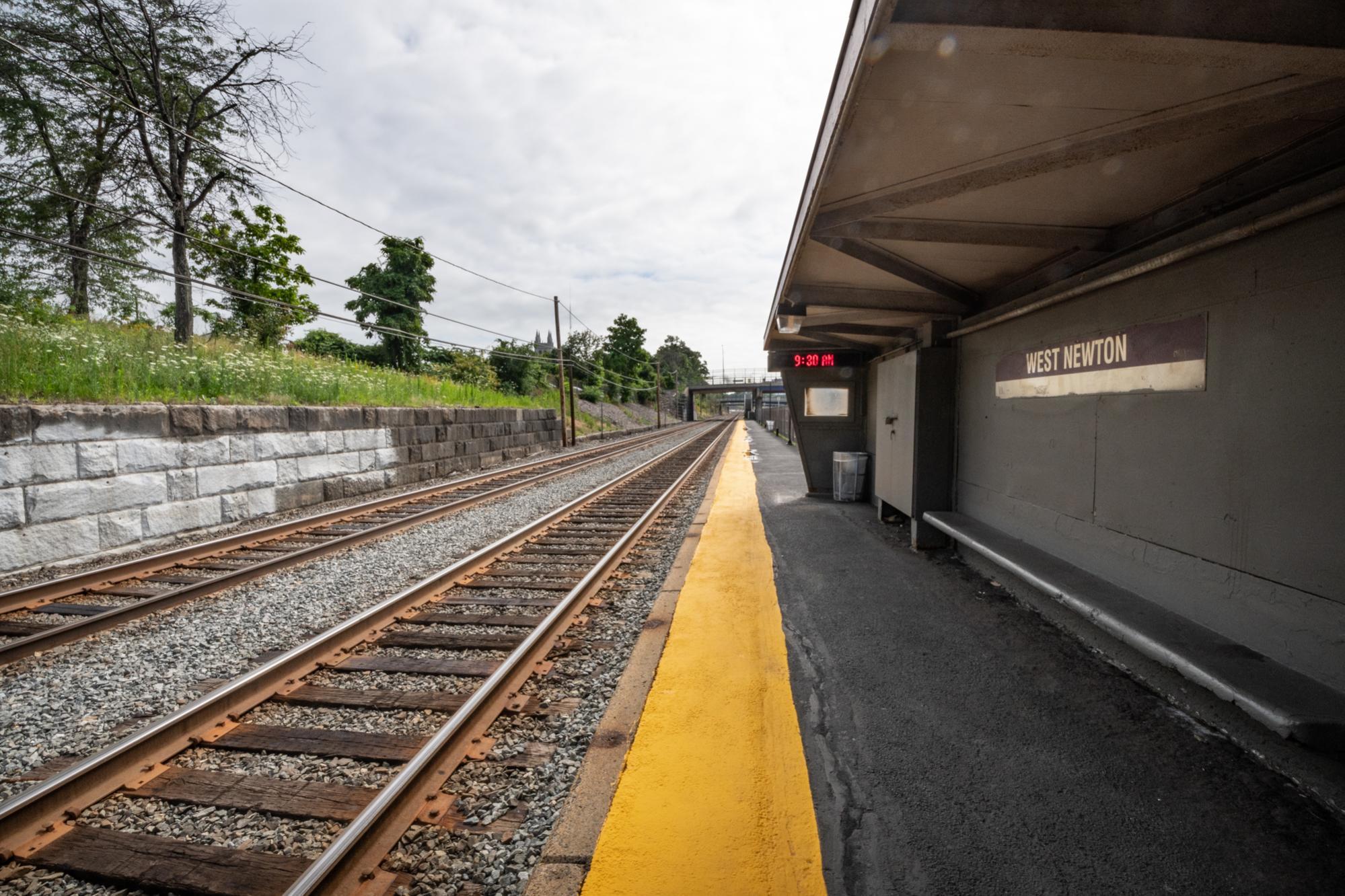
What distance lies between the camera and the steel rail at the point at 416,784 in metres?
1.91

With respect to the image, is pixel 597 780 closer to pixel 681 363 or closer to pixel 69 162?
pixel 69 162

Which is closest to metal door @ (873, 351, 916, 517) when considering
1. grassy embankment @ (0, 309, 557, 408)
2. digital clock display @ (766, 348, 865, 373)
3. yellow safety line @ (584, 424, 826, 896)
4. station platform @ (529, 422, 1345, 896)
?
digital clock display @ (766, 348, 865, 373)

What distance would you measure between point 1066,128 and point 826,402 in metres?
7.45

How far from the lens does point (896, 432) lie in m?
7.14

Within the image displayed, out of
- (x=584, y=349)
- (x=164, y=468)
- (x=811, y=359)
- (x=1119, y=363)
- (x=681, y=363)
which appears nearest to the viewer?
(x=1119, y=363)

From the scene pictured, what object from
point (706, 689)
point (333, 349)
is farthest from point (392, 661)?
point (333, 349)

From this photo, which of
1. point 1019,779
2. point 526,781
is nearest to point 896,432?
point 1019,779

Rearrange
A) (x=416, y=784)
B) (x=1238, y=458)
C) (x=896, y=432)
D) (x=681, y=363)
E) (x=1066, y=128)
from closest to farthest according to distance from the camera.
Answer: (x=416, y=784)
(x=1066, y=128)
(x=1238, y=458)
(x=896, y=432)
(x=681, y=363)

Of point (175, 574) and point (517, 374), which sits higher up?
point (517, 374)

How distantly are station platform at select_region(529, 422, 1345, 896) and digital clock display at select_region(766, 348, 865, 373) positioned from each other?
5.87 metres

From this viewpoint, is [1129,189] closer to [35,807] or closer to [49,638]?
[35,807]

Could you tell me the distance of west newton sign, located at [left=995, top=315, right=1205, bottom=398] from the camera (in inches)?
124

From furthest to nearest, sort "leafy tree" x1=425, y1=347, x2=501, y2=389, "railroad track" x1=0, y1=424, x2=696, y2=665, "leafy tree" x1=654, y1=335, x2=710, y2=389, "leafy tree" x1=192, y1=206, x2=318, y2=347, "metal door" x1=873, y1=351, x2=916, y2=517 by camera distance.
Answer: "leafy tree" x1=654, y1=335, x2=710, y2=389, "leafy tree" x1=425, y1=347, x2=501, y2=389, "leafy tree" x1=192, y1=206, x2=318, y2=347, "metal door" x1=873, y1=351, x2=916, y2=517, "railroad track" x1=0, y1=424, x2=696, y2=665

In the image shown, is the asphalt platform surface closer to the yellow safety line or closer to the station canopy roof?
the yellow safety line
